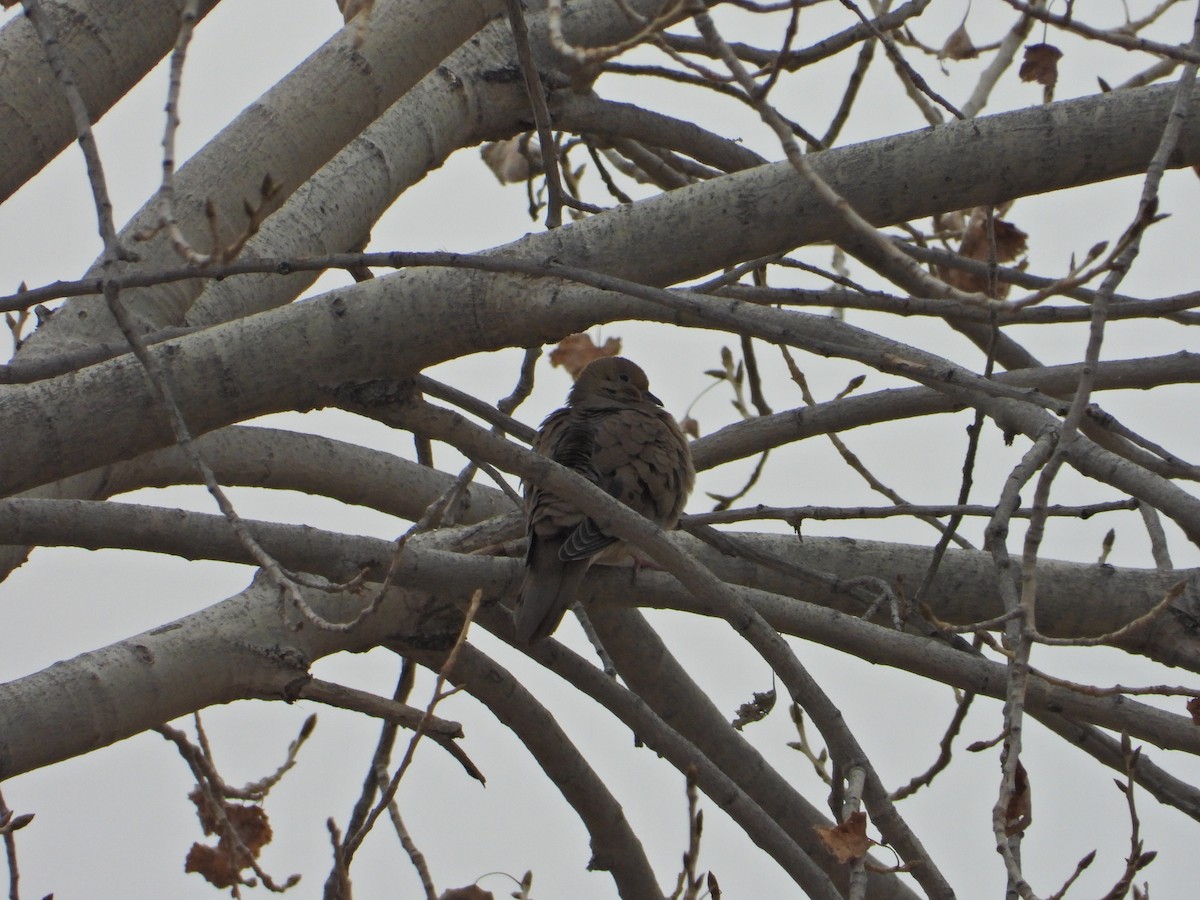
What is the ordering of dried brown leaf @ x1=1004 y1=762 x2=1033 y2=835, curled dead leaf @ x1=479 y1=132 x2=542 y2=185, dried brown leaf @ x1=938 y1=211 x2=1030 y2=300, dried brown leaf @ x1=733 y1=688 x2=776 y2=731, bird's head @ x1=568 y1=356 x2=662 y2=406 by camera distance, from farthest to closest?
bird's head @ x1=568 y1=356 x2=662 y2=406 < curled dead leaf @ x1=479 y1=132 x2=542 y2=185 < dried brown leaf @ x1=938 y1=211 x2=1030 y2=300 < dried brown leaf @ x1=733 y1=688 x2=776 y2=731 < dried brown leaf @ x1=1004 y1=762 x2=1033 y2=835

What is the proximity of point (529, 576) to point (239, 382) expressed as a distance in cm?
110

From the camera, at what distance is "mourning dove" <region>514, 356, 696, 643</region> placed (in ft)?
11.2

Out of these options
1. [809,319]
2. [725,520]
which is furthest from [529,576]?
[809,319]

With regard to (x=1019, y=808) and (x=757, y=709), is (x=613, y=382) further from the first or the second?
(x=1019, y=808)

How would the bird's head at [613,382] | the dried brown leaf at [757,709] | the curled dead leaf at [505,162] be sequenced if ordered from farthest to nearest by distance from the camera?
1. the bird's head at [613,382]
2. the curled dead leaf at [505,162]
3. the dried brown leaf at [757,709]

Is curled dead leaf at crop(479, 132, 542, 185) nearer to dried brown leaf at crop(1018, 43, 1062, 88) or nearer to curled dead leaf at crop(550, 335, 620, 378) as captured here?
curled dead leaf at crop(550, 335, 620, 378)

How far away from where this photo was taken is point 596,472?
450cm

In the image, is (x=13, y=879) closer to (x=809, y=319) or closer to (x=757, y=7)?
(x=809, y=319)

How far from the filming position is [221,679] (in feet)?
10.1

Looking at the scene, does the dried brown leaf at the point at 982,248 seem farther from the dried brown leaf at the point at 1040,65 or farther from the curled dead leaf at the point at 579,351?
the curled dead leaf at the point at 579,351

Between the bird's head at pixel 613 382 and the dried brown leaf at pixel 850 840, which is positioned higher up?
the bird's head at pixel 613 382

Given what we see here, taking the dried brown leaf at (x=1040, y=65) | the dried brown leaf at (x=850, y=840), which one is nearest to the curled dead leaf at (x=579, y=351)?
the dried brown leaf at (x=1040, y=65)

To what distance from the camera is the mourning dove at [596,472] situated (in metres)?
3.41

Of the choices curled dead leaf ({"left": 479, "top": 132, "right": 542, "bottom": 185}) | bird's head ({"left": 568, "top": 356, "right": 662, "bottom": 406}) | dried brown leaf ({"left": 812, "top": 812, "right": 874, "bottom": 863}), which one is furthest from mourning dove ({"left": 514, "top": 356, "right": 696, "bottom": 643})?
dried brown leaf ({"left": 812, "top": 812, "right": 874, "bottom": 863})
